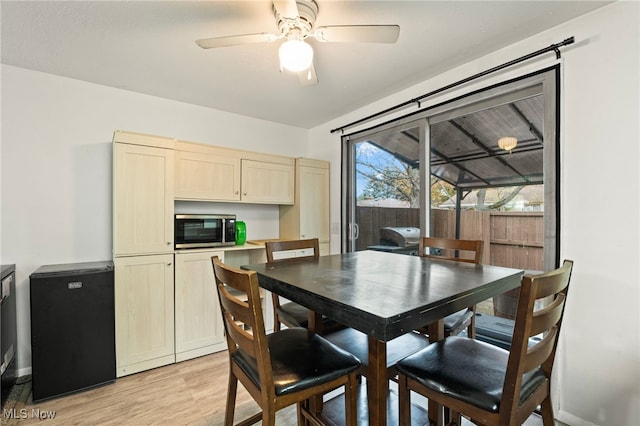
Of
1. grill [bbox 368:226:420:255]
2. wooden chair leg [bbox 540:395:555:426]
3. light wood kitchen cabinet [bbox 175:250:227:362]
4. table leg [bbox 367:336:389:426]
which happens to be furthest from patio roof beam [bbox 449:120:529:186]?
light wood kitchen cabinet [bbox 175:250:227:362]

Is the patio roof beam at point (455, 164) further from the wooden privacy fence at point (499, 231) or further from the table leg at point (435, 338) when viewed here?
the table leg at point (435, 338)

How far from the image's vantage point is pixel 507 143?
87.7 inches

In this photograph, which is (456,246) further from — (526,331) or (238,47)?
(238,47)

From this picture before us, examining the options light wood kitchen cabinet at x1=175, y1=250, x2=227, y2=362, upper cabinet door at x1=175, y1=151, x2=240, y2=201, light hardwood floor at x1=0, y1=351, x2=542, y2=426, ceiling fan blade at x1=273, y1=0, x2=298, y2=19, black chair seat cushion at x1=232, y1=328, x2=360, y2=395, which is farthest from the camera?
upper cabinet door at x1=175, y1=151, x2=240, y2=201

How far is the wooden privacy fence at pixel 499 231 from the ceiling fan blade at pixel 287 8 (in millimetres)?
1923

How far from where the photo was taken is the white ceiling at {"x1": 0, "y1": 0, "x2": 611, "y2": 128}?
1706 mm

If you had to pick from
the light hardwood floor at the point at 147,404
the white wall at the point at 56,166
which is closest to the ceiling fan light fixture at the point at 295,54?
the white wall at the point at 56,166

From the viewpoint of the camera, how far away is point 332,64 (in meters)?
2.34

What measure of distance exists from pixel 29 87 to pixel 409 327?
329 cm

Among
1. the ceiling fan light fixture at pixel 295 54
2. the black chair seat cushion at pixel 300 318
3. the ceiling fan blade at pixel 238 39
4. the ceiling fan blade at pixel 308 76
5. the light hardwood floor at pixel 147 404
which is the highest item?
the ceiling fan blade at pixel 238 39

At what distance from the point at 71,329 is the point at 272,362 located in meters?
1.79

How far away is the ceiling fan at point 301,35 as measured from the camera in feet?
4.94

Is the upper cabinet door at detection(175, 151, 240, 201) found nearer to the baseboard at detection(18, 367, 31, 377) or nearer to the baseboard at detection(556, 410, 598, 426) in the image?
the baseboard at detection(18, 367, 31, 377)

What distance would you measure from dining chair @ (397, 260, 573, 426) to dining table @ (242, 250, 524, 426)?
19 cm
